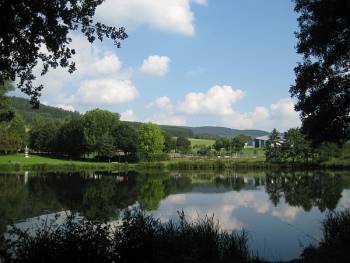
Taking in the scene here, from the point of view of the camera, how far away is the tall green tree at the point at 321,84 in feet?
62.1

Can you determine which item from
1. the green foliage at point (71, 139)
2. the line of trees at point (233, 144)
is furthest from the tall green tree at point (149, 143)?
the line of trees at point (233, 144)

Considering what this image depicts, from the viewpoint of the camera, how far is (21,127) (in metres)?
108

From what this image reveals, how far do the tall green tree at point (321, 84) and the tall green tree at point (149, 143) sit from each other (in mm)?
86611

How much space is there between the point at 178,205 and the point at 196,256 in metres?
21.7

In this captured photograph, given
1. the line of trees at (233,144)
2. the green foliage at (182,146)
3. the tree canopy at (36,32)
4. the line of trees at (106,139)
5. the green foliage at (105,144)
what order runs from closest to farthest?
the tree canopy at (36,32), the green foliage at (105,144), the line of trees at (106,139), the line of trees at (233,144), the green foliage at (182,146)

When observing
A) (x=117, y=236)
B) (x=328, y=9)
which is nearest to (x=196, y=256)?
(x=117, y=236)

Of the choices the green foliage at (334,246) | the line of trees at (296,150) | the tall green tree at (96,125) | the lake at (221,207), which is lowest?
the lake at (221,207)

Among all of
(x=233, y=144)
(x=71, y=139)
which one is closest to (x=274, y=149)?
(x=71, y=139)

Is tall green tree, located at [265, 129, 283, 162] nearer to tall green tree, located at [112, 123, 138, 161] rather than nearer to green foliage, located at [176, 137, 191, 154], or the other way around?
tall green tree, located at [112, 123, 138, 161]

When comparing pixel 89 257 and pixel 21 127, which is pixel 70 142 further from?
pixel 89 257

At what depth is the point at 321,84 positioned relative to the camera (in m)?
20.9

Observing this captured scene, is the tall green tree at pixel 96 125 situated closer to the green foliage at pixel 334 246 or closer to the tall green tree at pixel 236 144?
the tall green tree at pixel 236 144

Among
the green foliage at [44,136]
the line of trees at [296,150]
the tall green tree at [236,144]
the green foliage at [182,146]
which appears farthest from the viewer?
the green foliage at [182,146]

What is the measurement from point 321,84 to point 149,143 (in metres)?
89.2
